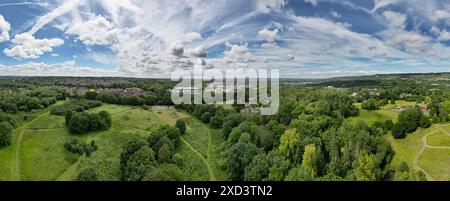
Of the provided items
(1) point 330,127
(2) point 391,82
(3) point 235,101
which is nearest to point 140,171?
(3) point 235,101

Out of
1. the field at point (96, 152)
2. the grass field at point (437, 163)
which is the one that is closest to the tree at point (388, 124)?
the grass field at point (437, 163)

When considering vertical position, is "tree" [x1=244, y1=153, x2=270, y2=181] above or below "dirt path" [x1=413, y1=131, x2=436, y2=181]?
below

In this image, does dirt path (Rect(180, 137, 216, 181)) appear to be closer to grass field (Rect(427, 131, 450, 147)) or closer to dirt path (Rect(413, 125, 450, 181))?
dirt path (Rect(413, 125, 450, 181))

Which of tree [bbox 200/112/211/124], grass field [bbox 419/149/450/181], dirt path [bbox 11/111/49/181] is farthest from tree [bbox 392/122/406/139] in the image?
dirt path [bbox 11/111/49/181]

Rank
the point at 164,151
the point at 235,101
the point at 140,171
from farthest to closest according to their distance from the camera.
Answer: the point at 235,101, the point at 164,151, the point at 140,171

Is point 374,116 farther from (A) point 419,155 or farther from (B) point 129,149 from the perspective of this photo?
(B) point 129,149

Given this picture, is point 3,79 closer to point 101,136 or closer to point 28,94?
point 28,94
